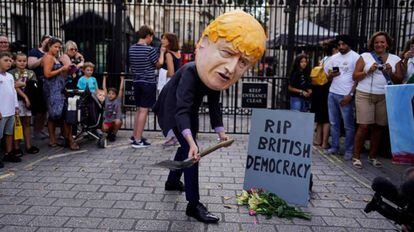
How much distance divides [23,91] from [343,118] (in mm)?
5315

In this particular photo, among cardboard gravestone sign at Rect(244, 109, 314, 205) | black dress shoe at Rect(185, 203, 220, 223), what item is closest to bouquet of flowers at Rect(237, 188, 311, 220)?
cardboard gravestone sign at Rect(244, 109, 314, 205)

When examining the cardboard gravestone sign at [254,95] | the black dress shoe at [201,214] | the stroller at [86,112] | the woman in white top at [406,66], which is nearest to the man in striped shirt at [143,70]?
the stroller at [86,112]

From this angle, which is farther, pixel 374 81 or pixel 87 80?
pixel 87 80

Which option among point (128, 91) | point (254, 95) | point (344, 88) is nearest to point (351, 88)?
point (344, 88)

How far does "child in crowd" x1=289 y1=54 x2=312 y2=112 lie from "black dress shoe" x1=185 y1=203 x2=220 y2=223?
14.2 feet

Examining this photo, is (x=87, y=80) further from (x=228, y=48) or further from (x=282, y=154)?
(x=228, y=48)

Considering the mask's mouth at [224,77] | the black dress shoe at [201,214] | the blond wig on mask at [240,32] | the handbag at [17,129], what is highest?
the blond wig on mask at [240,32]

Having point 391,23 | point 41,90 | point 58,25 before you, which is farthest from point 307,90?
point 58,25

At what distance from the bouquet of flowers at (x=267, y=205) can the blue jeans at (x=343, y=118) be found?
281cm

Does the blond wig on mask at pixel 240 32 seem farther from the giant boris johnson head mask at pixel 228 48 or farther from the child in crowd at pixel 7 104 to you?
the child in crowd at pixel 7 104

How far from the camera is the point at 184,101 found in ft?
12.1

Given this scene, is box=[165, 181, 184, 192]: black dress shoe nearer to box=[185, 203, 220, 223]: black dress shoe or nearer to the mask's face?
box=[185, 203, 220, 223]: black dress shoe

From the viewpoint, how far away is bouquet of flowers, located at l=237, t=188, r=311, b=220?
4129mm

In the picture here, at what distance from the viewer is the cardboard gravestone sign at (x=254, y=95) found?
8.58m
